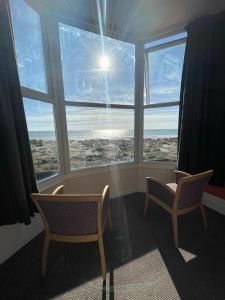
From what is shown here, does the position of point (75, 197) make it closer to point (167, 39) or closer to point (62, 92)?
point (62, 92)

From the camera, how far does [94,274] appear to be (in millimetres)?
1441

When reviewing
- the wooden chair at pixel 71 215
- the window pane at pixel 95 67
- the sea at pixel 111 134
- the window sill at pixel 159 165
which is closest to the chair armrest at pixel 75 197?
the wooden chair at pixel 71 215

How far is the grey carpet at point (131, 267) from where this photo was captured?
128cm

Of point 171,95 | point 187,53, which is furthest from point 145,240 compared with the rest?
point 187,53

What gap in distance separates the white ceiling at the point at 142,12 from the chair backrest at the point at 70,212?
2275 millimetres

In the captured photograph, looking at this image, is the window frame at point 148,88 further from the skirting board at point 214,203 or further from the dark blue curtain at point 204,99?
the skirting board at point 214,203

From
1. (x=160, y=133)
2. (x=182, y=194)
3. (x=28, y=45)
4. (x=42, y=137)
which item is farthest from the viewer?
(x=160, y=133)

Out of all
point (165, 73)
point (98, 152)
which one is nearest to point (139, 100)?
point (165, 73)

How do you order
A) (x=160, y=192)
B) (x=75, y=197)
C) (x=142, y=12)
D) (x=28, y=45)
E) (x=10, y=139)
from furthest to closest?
(x=142, y=12) < (x=160, y=192) < (x=28, y=45) < (x=10, y=139) < (x=75, y=197)

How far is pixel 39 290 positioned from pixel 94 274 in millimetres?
445

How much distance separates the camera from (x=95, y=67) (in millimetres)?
2533

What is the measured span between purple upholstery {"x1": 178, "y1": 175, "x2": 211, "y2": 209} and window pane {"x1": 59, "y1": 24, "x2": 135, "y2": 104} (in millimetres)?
1771

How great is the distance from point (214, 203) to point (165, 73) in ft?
7.20

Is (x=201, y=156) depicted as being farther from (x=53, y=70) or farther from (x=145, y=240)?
(x=53, y=70)
